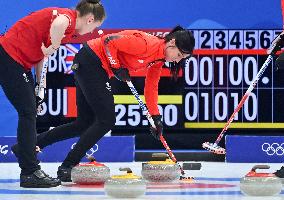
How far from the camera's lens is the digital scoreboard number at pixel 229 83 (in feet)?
23.9

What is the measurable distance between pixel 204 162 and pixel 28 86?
3.03 m

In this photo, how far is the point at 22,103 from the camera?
434cm

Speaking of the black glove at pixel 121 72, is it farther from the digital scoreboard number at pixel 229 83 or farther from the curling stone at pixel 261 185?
the digital scoreboard number at pixel 229 83

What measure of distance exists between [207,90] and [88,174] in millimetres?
3017

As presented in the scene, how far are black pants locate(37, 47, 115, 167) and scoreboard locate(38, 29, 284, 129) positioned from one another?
97.1 inches

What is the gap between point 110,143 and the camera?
7047 millimetres

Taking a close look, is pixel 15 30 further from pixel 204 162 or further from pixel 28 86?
pixel 204 162

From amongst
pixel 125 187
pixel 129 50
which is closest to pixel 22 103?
pixel 129 50

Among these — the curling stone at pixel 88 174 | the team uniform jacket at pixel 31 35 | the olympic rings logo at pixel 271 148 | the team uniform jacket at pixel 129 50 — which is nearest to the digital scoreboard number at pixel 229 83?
the olympic rings logo at pixel 271 148

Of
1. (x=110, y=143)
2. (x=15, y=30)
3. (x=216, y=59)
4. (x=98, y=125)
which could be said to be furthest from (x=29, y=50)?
(x=216, y=59)

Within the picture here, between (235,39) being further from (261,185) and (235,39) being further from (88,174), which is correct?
(261,185)

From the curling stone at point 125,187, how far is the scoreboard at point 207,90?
3.48 metres

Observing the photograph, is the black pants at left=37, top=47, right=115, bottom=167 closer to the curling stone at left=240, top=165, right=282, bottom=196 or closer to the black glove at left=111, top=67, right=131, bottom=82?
the black glove at left=111, top=67, right=131, bottom=82

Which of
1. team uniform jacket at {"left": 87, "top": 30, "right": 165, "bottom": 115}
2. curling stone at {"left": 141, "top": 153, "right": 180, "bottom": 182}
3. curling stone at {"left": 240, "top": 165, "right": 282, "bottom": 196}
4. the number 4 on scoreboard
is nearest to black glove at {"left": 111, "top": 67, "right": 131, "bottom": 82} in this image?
team uniform jacket at {"left": 87, "top": 30, "right": 165, "bottom": 115}
